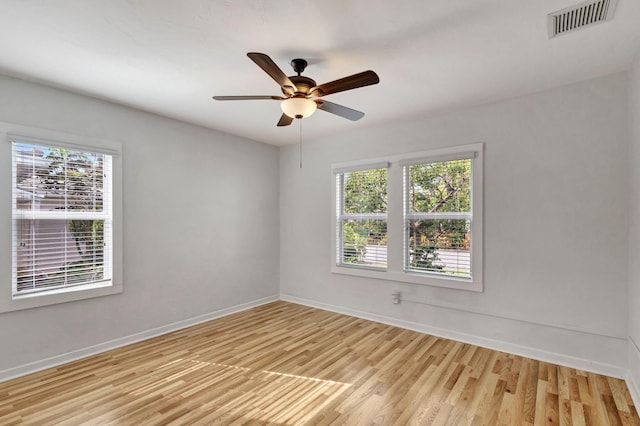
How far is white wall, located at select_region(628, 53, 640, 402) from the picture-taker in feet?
8.10

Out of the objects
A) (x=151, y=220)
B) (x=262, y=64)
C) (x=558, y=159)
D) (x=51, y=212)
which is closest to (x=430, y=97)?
(x=558, y=159)

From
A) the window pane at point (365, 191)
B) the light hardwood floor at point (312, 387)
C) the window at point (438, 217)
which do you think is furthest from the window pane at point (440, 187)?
the light hardwood floor at point (312, 387)

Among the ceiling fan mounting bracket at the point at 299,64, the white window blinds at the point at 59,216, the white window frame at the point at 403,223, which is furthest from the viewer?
the white window frame at the point at 403,223

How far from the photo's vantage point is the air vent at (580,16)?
192 centimetres

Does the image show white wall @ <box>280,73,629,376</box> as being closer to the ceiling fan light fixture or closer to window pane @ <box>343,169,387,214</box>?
window pane @ <box>343,169,387,214</box>

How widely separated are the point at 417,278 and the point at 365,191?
4.61ft

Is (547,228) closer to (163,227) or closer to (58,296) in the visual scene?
(163,227)

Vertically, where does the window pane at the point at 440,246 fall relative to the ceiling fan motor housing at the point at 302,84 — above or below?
below

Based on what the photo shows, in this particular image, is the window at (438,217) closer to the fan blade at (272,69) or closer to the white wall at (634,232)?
the white wall at (634,232)

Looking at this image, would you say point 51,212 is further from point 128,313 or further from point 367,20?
point 367,20

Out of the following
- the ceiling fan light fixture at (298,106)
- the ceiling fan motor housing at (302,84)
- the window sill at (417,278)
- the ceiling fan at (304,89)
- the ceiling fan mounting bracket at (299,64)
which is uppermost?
the ceiling fan mounting bracket at (299,64)

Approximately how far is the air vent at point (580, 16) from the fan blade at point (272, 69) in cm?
172

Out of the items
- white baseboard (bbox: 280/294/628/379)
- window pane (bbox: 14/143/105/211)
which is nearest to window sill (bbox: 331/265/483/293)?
white baseboard (bbox: 280/294/628/379)

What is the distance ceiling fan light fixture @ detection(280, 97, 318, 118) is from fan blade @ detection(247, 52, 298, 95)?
72mm
